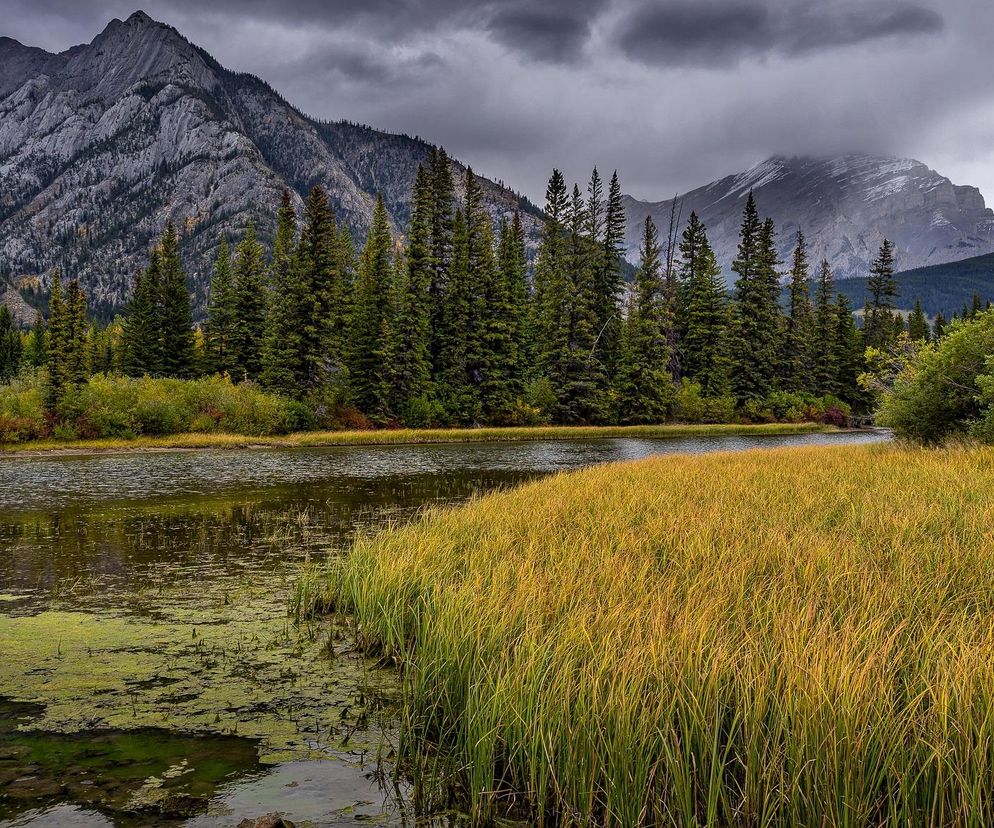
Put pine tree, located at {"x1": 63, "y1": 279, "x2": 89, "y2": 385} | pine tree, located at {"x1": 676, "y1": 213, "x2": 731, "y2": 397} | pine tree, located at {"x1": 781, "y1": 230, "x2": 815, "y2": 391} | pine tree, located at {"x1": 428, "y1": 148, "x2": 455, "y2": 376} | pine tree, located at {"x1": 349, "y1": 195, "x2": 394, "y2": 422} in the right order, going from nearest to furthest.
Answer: pine tree, located at {"x1": 63, "y1": 279, "x2": 89, "y2": 385}, pine tree, located at {"x1": 349, "y1": 195, "x2": 394, "y2": 422}, pine tree, located at {"x1": 428, "y1": 148, "x2": 455, "y2": 376}, pine tree, located at {"x1": 676, "y1": 213, "x2": 731, "y2": 397}, pine tree, located at {"x1": 781, "y1": 230, "x2": 815, "y2": 391}

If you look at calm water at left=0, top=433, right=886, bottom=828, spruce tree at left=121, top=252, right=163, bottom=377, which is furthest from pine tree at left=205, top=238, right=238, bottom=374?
calm water at left=0, top=433, right=886, bottom=828

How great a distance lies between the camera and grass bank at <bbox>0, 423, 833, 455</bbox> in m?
38.6

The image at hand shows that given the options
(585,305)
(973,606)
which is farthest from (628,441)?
(973,606)

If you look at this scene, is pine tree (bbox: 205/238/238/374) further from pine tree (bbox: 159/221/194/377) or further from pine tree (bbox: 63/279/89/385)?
pine tree (bbox: 63/279/89/385)

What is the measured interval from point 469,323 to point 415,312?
6541 mm

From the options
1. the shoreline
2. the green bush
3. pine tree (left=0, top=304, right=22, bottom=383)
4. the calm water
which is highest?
pine tree (left=0, top=304, right=22, bottom=383)

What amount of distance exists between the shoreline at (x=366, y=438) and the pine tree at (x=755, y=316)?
8546mm

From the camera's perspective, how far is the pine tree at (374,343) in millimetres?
52094

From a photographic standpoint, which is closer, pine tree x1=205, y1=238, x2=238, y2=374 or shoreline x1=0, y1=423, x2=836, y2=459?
shoreline x1=0, y1=423, x2=836, y2=459

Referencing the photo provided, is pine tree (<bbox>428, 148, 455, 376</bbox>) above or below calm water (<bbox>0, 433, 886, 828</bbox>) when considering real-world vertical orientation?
above

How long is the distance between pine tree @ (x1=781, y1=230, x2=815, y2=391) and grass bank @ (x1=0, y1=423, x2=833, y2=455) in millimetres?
13932

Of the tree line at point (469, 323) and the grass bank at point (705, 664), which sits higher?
the tree line at point (469, 323)

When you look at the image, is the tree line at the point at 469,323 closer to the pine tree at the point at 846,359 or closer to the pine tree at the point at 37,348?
the pine tree at the point at 846,359

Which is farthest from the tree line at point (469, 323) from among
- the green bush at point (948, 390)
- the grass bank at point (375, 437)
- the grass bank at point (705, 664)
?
the grass bank at point (705, 664)
